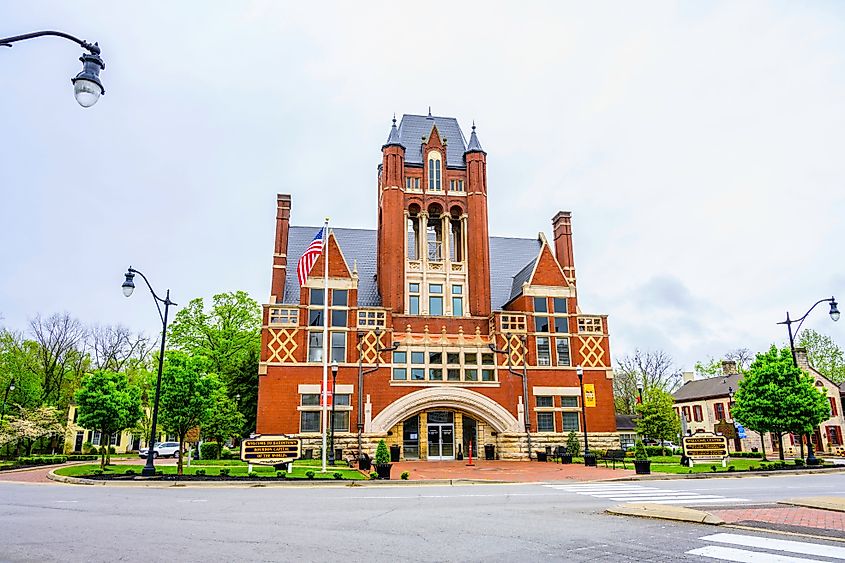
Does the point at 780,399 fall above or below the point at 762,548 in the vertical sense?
above

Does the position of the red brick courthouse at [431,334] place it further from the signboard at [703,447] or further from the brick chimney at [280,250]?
the signboard at [703,447]

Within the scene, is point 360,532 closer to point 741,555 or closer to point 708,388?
point 741,555

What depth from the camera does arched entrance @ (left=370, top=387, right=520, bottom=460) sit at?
39.7 meters

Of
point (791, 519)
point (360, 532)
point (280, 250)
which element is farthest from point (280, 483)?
point (280, 250)

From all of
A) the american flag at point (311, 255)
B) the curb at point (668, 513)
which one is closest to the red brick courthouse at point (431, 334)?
the american flag at point (311, 255)

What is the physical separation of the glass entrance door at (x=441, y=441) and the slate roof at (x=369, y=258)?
406 inches

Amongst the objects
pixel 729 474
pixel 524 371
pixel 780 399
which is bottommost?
pixel 729 474

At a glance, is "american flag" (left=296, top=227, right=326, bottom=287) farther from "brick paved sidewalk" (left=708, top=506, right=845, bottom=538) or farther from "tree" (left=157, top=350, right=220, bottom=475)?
"brick paved sidewalk" (left=708, top=506, right=845, bottom=538)

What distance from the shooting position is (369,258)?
48.7 m

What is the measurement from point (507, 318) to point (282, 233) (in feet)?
58.8

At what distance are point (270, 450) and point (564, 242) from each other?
31.7 m

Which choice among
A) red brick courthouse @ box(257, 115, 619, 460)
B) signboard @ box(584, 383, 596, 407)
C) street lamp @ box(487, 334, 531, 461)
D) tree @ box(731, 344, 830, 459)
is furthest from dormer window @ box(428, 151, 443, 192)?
tree @ box(731, 344, 830, 459)

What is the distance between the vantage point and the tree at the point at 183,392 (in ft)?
86.1

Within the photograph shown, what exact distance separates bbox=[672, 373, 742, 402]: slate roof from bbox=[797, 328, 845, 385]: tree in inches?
487
